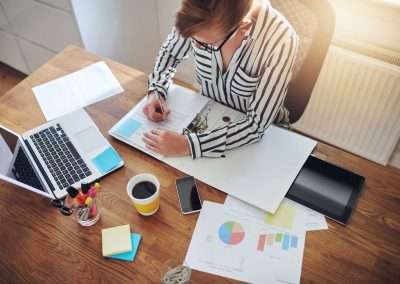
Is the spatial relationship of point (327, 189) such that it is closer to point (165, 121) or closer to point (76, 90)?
point (165, 121)

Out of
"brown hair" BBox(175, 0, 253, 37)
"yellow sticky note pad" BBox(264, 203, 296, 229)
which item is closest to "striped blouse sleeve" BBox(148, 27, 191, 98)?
"brown hair" BBox(175, 0, 253, 37)

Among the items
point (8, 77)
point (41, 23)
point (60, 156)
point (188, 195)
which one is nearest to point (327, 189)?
point (188, 195)

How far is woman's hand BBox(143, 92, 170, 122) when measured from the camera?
1.20 meters

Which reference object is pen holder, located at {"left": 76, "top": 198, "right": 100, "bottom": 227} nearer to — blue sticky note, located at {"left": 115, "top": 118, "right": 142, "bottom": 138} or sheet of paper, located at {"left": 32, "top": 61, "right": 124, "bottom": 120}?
blue sticky note, located at {"left": 115, "top": 118, "right": 142, "bottom": 138}

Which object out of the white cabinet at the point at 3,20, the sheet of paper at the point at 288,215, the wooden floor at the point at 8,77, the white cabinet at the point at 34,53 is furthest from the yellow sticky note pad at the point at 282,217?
the wooden floor at the point at 8,77

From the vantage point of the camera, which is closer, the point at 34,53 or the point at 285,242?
the point at 285,242

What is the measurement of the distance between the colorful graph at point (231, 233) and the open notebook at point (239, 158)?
0.08m

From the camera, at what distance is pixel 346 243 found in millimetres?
916

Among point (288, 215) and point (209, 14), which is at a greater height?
point (209, 14)

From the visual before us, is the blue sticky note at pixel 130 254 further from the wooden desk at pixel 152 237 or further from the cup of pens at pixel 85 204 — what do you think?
the cup of pens at pixel 85 204

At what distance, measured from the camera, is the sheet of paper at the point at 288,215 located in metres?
0.95

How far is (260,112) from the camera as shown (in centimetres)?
112

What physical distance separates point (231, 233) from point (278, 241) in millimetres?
118

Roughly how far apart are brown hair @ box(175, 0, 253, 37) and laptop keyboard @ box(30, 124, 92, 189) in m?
0.48
